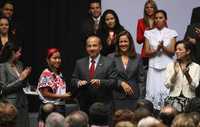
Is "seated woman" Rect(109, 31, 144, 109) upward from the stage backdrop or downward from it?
downward

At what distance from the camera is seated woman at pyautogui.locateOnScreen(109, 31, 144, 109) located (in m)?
8.91

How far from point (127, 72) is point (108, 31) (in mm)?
829

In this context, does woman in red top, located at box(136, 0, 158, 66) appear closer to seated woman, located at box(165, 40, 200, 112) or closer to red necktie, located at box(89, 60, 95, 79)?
seated woman, located at box(165, 40, 200, 112)

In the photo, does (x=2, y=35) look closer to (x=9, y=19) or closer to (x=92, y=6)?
(x=9, y=19)

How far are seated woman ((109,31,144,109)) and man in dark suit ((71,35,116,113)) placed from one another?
0.13m

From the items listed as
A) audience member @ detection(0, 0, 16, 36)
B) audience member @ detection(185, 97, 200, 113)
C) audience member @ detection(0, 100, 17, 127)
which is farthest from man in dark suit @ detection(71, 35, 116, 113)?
audience member @ detection(0, 100, 17, 127)

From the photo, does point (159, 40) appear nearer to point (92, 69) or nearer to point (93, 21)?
point (93, 21)

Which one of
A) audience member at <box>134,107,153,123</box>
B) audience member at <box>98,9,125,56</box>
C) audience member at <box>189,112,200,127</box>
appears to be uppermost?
audience member at <box>98,9,125,56</box>

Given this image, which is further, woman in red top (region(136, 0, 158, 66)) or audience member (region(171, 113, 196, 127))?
woman in red top (region(136, 0, 158, 66))

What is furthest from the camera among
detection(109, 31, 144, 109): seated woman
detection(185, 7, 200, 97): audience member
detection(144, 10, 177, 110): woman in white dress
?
detection(144, 10, 177, 110): woman in white dress

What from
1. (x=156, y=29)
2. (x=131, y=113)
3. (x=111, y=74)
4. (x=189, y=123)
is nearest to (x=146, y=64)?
(x=156, y=29)

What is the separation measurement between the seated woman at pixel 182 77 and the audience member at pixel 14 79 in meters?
1.83

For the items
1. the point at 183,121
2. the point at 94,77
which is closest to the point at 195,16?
the point at 94,77

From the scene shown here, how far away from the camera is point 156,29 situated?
32.0 ft
